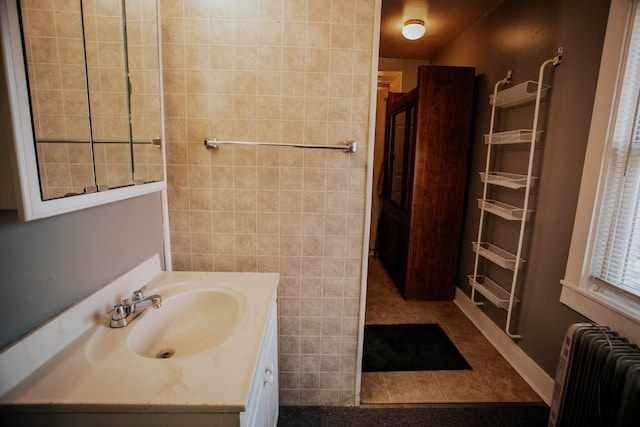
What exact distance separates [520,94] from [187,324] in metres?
2.40

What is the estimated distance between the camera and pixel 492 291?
234 cm

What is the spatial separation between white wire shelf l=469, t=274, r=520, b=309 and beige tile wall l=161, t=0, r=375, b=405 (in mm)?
1213

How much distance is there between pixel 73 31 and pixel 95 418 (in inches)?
41.3

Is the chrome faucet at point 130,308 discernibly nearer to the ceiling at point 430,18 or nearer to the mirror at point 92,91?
the mirror at point 92,91

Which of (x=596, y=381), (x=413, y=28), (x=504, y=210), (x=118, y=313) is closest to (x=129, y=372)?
(x=118, y=313)

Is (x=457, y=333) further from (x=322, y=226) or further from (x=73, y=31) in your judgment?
(x=73, y=31)

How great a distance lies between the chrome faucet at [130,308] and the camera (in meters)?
1.00

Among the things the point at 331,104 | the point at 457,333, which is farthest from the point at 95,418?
the point at 457,333

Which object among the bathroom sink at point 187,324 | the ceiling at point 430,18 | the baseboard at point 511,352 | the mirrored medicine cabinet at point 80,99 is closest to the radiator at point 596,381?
the baseboard at point 511,352

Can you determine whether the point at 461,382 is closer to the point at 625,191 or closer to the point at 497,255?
the point at 497,255

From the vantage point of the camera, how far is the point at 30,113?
687 millimetres

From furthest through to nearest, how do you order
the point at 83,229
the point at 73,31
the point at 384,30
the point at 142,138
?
the point at 384,30, the point at 142,138, the point at 83,229, the point at 73,31

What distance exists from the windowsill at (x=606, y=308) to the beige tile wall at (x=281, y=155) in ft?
3.84

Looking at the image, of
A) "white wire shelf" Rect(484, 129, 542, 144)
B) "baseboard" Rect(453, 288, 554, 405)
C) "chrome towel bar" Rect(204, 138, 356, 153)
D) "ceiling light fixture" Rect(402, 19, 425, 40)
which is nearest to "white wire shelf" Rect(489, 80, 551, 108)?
"white wire shelf" Rect(484, 129, 542, 144)
